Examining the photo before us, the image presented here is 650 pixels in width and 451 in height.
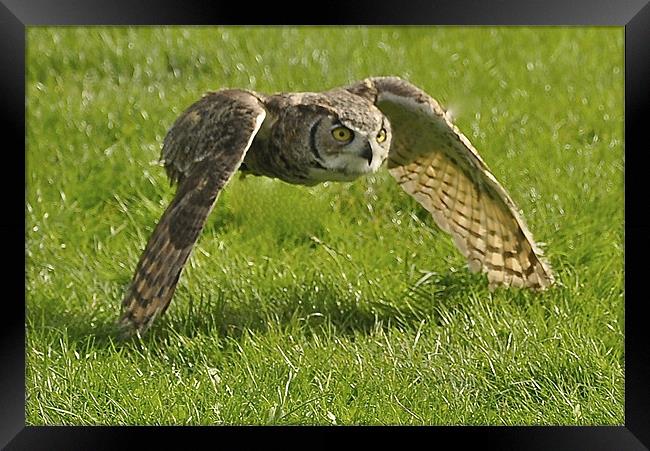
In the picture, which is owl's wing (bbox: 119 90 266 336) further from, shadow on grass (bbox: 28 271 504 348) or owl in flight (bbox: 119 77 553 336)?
shadow on grass (bbox: 28 271 504 348)

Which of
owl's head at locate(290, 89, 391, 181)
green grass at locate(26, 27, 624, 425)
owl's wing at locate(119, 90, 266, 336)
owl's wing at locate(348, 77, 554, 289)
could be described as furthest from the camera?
owl's wing at locate(348, 77, 554, 289)

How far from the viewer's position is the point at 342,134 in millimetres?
5488

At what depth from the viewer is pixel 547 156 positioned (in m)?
7.33

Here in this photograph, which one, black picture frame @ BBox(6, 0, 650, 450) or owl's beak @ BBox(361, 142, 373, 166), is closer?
black picture frame @ BBox(6, 0, 650, 450)

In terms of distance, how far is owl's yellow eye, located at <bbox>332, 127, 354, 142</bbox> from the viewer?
215 inches

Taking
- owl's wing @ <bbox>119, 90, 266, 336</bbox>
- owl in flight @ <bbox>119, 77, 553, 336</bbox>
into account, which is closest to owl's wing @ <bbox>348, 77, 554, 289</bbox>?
owl in flight @ <bbox>119, 77, 553, 336</bbox>

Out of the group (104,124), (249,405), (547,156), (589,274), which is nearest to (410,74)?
(547,156)

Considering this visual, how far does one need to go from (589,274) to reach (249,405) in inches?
79.3

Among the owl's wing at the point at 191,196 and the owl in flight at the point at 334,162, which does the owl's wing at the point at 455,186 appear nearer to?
the owl in flight at the point at 334,162

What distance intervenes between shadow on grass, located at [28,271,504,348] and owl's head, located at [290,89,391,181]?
69cm

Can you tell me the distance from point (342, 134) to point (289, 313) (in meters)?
0.92

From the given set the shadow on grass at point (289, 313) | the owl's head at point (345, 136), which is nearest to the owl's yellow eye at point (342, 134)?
the owl's head at point (345, 136)

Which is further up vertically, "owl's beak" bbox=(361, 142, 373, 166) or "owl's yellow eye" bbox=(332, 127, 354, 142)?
"owl's yellow eye" bbox=(332, 127, 354, 142)
